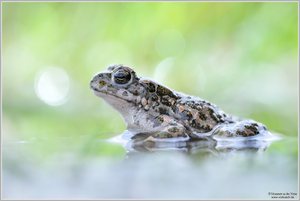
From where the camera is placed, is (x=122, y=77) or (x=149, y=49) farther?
(x=149, y=49)

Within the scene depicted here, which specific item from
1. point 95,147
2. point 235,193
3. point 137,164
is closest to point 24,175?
point 137,164

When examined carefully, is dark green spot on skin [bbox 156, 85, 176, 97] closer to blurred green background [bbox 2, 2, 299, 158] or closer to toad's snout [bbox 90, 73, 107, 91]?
toad's snout [bbox 90, 73, 107, 91]

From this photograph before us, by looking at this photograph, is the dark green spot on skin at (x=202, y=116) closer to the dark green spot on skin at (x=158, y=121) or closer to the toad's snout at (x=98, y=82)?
the dark green spot on skin at (x=158, y=121)

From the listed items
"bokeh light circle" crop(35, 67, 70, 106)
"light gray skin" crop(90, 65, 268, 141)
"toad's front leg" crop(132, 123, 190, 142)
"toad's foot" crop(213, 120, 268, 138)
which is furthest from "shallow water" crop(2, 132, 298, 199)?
"bokeh light circle" crop(35, 67, 70, 106)

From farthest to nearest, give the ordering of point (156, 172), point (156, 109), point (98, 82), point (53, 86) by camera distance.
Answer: point (53, 86)
point (156, 109)
point (98, 82)
point (156, 172)

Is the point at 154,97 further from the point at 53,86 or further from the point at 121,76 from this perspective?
the point at 53,86

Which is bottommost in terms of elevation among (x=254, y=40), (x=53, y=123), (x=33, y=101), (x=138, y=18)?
(x=53, y=123)

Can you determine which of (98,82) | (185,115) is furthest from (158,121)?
(98,82)

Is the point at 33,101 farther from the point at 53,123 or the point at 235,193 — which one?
the point at 235,193
